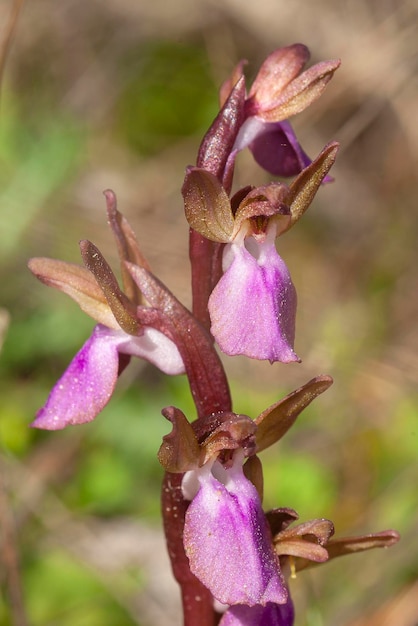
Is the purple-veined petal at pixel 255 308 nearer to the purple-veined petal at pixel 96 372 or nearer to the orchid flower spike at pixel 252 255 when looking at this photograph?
the orchid flower spike at pixel 252 255

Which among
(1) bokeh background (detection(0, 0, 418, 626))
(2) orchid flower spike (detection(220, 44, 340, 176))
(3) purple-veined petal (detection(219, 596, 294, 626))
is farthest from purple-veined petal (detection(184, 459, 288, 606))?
(1) bokeh background (detection(0, 0, 418, 626))

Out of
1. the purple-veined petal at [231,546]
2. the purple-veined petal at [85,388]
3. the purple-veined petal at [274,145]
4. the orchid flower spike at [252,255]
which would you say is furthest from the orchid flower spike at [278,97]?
the purple-veined petal at [231,546]

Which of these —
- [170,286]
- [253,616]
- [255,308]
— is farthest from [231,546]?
[170,286]

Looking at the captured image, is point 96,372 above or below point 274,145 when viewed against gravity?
below

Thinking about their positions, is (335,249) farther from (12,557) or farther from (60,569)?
(12,557)

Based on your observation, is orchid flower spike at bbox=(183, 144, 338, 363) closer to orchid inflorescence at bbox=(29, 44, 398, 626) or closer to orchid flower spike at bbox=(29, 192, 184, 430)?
orchid inflorescence at bbox=(29, 44, 398, 626)

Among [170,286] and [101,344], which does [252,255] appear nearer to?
[101,344]
